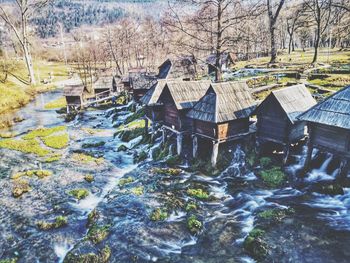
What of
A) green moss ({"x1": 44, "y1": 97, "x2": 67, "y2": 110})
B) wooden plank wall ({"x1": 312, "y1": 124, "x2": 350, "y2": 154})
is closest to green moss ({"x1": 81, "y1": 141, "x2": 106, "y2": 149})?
wooden plank wall ({"x1": 312, "y1": 124, "x2": 350, "y2": 154})

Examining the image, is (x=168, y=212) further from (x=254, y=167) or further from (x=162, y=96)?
(x=162, y=96)

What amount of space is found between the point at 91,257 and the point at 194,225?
543 centimetres

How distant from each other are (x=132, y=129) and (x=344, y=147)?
22962 millimetres

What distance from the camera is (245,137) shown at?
23344mm

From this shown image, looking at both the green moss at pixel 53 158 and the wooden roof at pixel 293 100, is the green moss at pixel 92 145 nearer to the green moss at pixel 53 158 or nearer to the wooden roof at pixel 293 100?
the green moss at pixel 53 158

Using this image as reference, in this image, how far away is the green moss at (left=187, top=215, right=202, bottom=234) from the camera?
1571 cm

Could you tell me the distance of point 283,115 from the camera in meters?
19.5

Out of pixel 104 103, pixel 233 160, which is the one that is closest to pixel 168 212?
pixel 233 160

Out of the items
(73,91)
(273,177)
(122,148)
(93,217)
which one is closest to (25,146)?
(122,148)

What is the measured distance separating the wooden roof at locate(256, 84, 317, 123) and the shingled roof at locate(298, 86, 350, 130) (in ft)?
5.46

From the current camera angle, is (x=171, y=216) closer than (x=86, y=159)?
Yes

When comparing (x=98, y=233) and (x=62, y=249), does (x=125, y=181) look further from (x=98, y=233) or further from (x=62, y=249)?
(x=62, y=249)

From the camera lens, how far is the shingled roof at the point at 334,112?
52.5 feet

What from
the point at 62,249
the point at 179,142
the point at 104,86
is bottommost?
the point at 62,249
